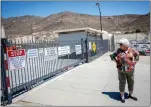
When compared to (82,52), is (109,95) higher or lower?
lower

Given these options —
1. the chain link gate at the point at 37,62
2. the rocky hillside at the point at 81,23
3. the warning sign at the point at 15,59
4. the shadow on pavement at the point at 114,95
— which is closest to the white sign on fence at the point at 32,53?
the chain link gate at the point at 37,62

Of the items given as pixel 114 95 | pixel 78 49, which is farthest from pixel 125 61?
pixel 78 49

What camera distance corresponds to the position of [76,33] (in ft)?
61.9

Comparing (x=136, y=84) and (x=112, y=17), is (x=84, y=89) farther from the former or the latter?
(x=112, y=17)

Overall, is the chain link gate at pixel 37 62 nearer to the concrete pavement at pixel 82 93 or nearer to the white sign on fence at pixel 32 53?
the white sign on fence at pixel 32 53

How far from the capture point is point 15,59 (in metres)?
5.21

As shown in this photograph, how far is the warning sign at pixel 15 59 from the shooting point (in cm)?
502

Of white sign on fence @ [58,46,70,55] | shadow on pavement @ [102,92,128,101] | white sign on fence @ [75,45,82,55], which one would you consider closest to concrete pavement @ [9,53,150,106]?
shadow on pavement @ [102,92,128,101]

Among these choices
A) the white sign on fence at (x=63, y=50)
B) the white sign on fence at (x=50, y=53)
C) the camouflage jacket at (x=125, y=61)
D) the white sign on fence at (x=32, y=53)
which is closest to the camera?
the camouflage jacket at (x=125, y=61)

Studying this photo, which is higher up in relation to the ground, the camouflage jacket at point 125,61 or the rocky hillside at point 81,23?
the rocky hillside at point 81,23

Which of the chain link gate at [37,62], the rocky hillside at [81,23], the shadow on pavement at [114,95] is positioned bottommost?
the shadow on pavement at [114,95]

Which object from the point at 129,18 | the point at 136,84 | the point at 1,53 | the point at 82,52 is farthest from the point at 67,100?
the point at 129,18

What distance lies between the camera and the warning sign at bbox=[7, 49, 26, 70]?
5.02 metres

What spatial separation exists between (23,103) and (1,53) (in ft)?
4.77
